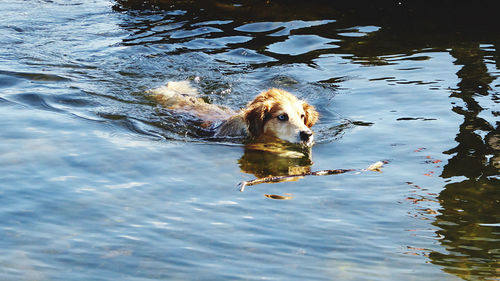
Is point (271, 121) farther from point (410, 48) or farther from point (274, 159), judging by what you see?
point (410, 48)

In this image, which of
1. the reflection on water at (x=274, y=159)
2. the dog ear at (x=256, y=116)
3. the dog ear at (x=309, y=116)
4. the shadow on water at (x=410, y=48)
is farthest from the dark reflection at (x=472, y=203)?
the dog ear at (x=256, y=116)

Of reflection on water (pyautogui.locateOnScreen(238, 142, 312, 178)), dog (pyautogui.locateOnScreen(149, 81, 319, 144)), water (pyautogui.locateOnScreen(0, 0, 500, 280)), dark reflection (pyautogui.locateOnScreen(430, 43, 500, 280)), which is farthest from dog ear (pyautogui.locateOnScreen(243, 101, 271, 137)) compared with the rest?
dark reflection (pyautogui.locateOnScreen(430, 43, 500, 280))

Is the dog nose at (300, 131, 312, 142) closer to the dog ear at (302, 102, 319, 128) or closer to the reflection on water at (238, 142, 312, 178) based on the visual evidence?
the reflection on water at (238, 142, 312, 178)

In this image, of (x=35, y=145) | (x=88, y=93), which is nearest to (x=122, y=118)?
(x=88, y=93)

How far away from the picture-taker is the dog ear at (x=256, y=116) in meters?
8.28

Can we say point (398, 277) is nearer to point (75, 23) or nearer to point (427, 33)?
point (427, 33)

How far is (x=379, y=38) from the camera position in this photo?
41.4 feet

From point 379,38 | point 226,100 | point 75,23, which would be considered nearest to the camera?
point 226,100

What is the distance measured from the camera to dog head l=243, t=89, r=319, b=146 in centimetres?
815

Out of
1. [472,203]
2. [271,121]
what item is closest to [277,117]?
[271,121]

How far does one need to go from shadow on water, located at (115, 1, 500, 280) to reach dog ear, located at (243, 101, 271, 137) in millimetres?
492

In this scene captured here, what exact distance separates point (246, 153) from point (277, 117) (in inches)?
26.9

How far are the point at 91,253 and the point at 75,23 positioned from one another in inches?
410

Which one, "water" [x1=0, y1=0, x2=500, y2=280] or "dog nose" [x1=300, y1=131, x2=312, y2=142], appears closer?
"water" [x1=0, y1=0, x2=500, y2=280]
